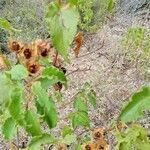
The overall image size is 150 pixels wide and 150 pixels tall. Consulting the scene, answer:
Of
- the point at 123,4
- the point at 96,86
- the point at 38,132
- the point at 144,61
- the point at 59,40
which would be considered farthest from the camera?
the point at 123,4

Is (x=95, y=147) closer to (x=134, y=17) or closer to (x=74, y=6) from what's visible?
(x=74, y=6)

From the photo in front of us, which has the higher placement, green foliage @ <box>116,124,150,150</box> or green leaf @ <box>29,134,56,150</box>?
green leaf @ <box>29,134,56,150</box>

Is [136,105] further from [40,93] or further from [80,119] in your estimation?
[80,119]


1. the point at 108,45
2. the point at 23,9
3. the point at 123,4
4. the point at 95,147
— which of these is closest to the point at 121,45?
the point at 108,45

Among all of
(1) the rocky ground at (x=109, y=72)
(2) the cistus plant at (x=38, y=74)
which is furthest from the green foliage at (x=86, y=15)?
(2) the cistus plant at (x=38, y=74)

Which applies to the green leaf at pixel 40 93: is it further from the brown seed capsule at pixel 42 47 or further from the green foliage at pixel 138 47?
the green foliage at pixel 138 47

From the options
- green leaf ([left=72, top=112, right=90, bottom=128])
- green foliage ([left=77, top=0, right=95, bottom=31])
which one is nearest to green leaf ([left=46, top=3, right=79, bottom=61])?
green leaf ([left=72, top=112, right=90, bottom=128])

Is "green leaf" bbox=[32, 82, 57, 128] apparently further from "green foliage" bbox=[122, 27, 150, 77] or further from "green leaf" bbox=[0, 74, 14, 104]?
"green foliage" bbox=[122, 27, 150, 77]
